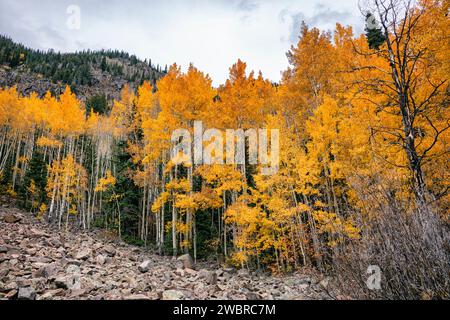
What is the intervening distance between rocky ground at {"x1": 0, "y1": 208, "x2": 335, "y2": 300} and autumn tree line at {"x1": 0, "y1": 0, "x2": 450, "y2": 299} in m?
1.56

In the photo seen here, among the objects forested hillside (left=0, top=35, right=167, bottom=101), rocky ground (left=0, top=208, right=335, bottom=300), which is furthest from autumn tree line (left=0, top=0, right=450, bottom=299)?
forested hillside (left=0, top=35, right=167, bottom=101)

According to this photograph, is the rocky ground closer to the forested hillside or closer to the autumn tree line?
the autumn tree line

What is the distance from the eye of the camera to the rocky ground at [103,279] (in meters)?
6.55

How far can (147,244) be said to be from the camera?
57.6 ft

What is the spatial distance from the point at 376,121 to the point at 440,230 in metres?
8.09

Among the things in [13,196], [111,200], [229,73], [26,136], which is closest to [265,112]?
[229,73]

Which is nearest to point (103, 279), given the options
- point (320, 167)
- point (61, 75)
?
point (320, 167)

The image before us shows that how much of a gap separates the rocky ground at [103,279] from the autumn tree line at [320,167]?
156 centimetres

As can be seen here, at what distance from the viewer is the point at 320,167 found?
1193cm

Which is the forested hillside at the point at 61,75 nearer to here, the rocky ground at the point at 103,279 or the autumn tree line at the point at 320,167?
the autumn tree line at the point at 320,167

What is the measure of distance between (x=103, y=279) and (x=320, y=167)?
10011 millimetres

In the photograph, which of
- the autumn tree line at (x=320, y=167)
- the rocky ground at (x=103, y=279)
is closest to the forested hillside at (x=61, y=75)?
the autumn tree line at (x=320, y=167)

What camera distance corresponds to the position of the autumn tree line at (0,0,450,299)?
3504 millimetres

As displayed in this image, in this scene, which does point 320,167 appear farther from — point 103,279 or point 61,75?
point 61,75
